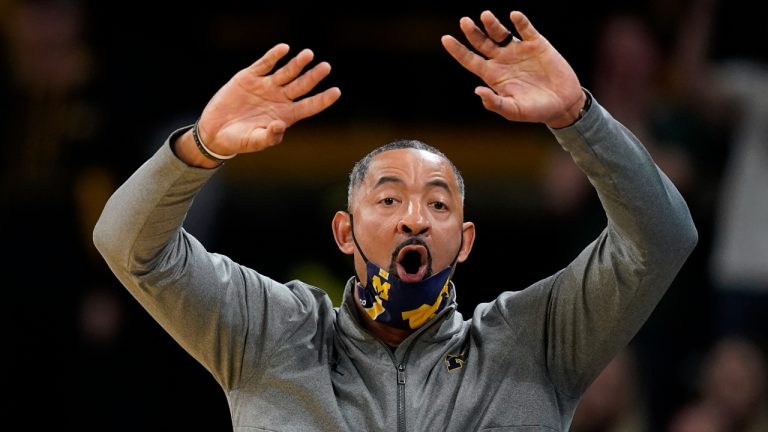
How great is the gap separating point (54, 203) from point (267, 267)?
0.89 meters

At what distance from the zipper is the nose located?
29 cm

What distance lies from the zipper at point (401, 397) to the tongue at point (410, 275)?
7.2 inches

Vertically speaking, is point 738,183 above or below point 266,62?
below

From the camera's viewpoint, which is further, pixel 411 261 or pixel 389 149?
pixel 389 149

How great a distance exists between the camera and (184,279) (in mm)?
2740

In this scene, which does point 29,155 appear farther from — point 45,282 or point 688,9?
point 688,9

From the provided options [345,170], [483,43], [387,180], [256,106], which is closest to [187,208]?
[256,106]

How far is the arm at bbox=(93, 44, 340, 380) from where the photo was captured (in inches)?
105

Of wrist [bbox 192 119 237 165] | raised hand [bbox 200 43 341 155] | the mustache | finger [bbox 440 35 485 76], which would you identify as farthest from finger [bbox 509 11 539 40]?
wrist [bbox 192 119 237 165]

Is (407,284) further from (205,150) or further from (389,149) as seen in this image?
(205,150)

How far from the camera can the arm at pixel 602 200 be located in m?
2.65

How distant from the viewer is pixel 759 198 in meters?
5.03

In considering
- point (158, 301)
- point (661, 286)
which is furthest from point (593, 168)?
point (158, 301)

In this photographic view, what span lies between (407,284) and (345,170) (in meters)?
2.76
